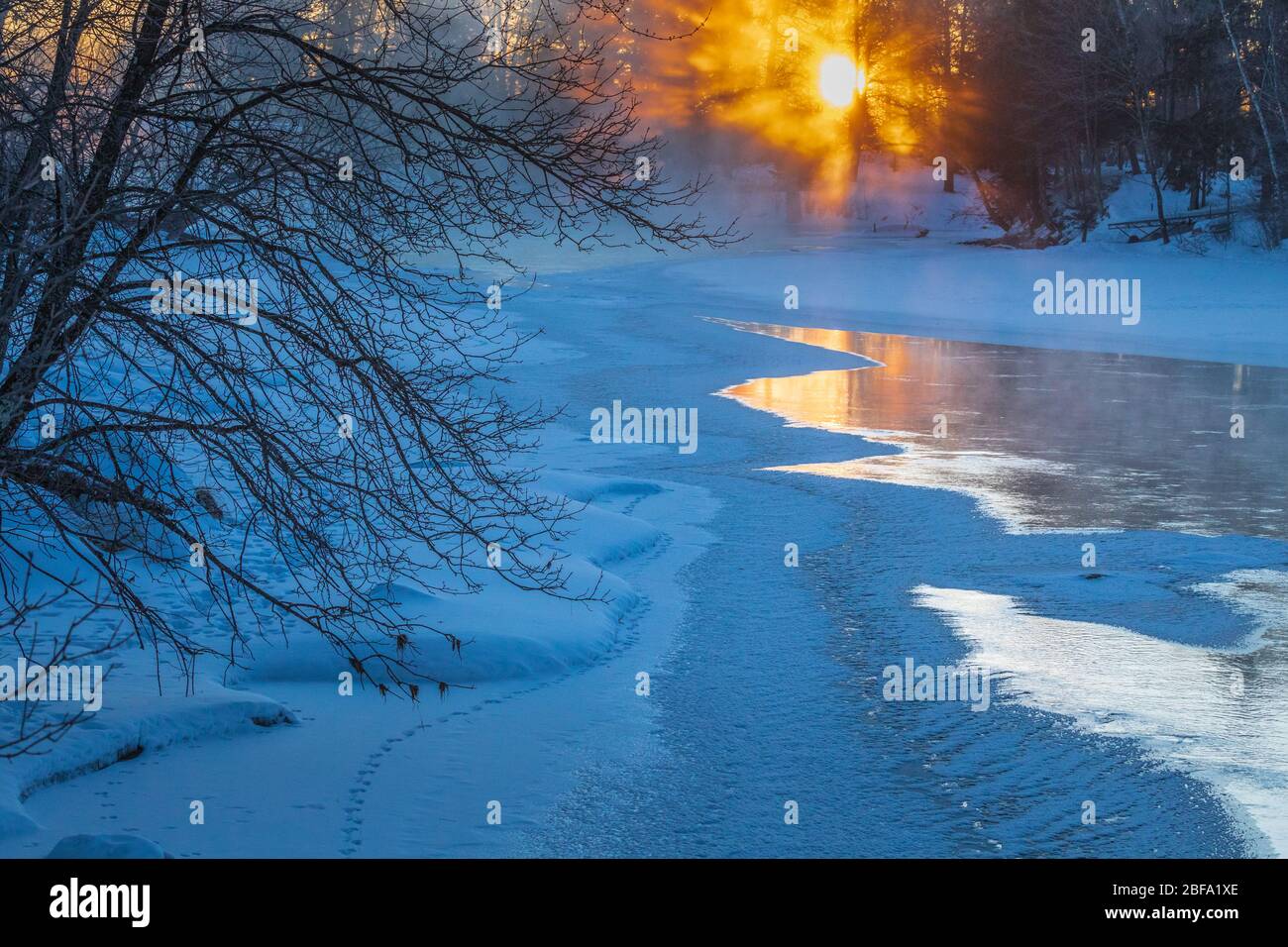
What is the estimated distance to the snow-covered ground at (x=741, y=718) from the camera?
18.4 ft

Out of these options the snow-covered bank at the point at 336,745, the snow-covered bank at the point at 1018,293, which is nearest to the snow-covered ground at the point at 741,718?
the snow-covered bank at the point at 336,745

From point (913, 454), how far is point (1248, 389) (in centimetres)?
754

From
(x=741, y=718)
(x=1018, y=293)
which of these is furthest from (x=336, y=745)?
(x=1018, y=293)

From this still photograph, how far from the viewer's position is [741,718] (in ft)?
22.9

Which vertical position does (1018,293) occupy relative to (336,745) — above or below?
above

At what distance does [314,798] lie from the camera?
5867 mm

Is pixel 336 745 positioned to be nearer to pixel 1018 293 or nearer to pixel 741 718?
pixel 741 718

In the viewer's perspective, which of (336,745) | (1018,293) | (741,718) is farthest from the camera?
(1018,293)

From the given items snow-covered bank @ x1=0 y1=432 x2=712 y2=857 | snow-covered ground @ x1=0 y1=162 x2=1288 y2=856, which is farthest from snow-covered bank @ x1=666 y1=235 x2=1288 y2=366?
snow-covered bank @ x1=0 y1=432 x2=712 y2=857

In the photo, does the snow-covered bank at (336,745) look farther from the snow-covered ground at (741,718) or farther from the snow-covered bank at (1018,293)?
the snow-covered bank at (1018,293)

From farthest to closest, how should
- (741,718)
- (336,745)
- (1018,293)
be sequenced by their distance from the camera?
1. (1018,293)
2. (741,718)
3. (336,745)

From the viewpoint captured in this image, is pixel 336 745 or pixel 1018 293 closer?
pixel 336 745

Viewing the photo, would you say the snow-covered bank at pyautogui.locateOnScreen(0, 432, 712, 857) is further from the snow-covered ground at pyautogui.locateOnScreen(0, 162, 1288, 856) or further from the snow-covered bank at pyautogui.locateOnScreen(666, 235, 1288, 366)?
the snow-covered bank at pyautogui.locateOnScreen(666, 235, 1288, 366)
